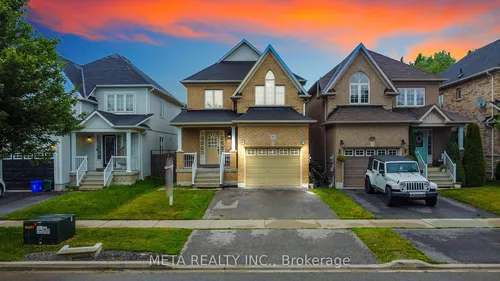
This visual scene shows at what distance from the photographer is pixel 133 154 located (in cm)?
2009

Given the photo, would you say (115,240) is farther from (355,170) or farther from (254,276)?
(355,170)

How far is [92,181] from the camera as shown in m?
18.0

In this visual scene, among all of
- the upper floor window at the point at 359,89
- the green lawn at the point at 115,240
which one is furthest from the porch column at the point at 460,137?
the green lawn at the point at 115,240

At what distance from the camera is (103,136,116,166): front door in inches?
797

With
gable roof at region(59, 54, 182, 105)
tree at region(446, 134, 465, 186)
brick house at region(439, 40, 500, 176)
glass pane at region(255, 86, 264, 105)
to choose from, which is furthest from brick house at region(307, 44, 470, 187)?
gable roof at region(59, 54, 182, 105)

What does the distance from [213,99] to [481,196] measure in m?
17.0

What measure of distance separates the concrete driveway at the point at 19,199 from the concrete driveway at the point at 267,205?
904 cm

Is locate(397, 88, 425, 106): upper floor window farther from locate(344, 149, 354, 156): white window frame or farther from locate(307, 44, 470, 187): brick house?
locate(344, 149, 354, 156): white window frame

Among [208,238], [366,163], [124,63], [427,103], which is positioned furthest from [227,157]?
[427,103]

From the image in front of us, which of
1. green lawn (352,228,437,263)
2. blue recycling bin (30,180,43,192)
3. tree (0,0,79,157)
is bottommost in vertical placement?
green lawn (352,228,437,263)

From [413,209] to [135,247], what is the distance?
11342 millimetres

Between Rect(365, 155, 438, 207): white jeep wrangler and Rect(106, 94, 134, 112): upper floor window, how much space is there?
17226mm

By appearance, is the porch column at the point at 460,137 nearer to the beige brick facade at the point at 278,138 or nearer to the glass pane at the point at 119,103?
the beige brick facade at the point at 278,138

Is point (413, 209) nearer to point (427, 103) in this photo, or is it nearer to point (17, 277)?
point (427, 103)
